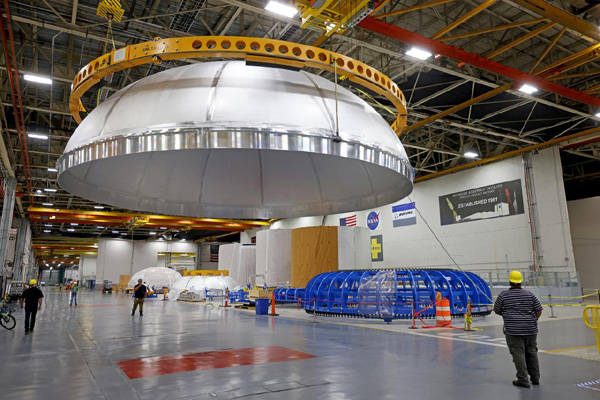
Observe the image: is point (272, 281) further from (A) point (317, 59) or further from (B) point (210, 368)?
(A) point (317, 59)

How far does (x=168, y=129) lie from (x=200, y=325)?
12.2 metres

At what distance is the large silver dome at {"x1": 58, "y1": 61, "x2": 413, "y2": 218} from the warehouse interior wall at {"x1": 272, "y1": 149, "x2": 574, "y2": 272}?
14.1 meters

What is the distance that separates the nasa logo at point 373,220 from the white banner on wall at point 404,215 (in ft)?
6.41

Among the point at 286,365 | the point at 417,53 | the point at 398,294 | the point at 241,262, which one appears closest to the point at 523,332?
the point at 286,365

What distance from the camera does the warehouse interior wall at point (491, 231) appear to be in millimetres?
23578

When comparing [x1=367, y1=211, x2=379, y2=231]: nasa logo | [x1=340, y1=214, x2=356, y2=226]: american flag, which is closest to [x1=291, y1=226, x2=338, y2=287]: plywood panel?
[x1=340, y1=214, x2=356, y2=226]: american flag

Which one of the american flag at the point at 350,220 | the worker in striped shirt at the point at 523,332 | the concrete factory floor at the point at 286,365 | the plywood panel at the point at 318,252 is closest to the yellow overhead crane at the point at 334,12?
the worker in striped shirt at the point at 523,332

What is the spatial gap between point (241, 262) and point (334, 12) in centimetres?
2935

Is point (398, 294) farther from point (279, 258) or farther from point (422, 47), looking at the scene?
point (279, 258)

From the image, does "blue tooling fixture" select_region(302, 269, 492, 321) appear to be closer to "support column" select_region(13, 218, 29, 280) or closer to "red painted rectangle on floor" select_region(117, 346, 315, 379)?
"red painted rectangle on floor" select_region(117, 346, 315, 379)

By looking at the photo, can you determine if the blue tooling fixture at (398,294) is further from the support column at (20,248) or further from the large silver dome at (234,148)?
the support column at (20,248)

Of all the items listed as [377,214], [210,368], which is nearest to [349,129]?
[210,368]

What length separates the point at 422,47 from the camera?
1475 centimetres

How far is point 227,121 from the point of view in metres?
4.24
